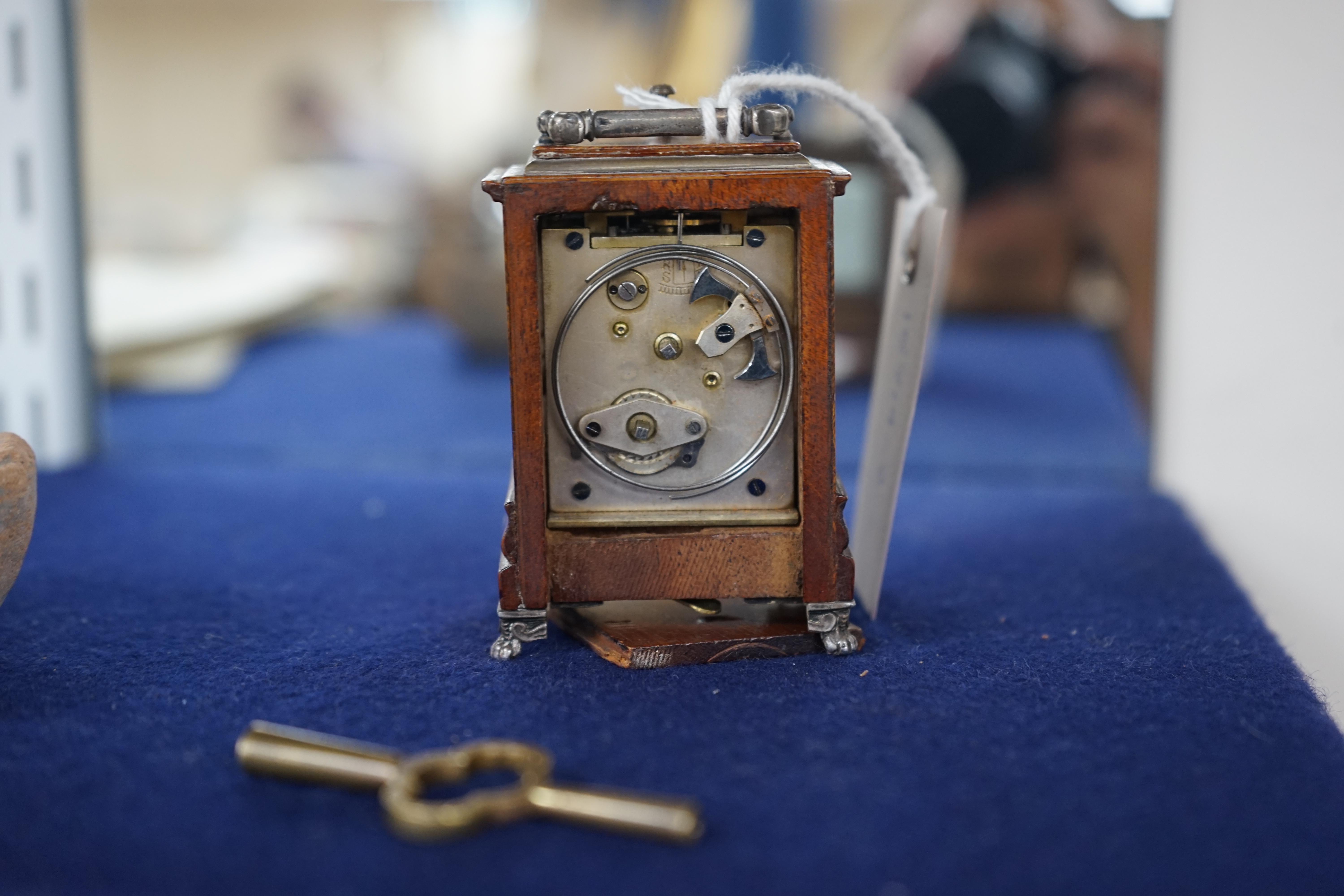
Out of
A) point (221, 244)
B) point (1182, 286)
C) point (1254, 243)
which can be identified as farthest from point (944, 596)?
point (221, 244)

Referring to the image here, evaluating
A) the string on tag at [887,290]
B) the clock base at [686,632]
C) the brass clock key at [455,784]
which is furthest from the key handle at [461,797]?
the string on tag at [887,290]

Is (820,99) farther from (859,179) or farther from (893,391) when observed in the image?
(859,179)

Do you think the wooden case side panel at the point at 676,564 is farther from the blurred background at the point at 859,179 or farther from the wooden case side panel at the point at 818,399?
the blurred background at the point at 859,179

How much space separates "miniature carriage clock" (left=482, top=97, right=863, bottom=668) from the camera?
2.97 ft

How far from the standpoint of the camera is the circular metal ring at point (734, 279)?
0.91 metres

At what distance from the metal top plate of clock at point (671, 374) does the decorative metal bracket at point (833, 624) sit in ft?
0.25

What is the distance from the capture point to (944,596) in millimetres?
1119

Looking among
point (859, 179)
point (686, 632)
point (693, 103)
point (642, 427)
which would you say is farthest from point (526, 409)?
point (859, 179)

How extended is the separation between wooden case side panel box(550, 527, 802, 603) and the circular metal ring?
4 cm

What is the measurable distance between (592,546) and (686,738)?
20 cm

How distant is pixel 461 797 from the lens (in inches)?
28.6

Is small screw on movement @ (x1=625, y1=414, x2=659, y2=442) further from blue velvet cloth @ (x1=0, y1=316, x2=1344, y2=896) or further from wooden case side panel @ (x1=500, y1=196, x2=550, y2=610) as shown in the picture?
blue velvet cloth @ (x1=0, y1=316, x2=1344, y2=896)

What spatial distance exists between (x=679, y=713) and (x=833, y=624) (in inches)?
6.7

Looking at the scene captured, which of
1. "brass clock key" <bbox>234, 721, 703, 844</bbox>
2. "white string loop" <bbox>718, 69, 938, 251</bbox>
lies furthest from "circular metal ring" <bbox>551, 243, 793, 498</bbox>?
"brass clock key" <bbox>234, 721, 703, 844</bbox>
